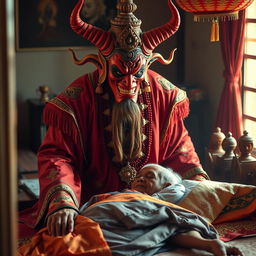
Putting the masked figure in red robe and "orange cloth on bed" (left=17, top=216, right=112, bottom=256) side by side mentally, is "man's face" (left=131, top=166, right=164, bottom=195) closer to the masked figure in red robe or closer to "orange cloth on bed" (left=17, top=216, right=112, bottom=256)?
the masked figure in red robe

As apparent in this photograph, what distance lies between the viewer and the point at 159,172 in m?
A: 2.69

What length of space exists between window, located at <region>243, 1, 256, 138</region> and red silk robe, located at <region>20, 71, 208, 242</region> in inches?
104

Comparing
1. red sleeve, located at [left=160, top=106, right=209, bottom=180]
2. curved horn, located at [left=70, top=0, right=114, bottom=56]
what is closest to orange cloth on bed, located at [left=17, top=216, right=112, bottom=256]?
red sleeve, located at [left=160, top=106, right=209, bottom=180]

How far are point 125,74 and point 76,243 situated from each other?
1.03m

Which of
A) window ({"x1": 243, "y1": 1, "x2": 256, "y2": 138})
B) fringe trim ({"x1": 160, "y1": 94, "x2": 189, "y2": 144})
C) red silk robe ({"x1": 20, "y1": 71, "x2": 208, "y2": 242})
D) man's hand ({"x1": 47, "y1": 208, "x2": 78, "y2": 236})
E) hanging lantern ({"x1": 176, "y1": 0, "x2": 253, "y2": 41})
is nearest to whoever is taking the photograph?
man's hand ({"x1": 47, "y1": 208, "x2": 78, "y2": 236})

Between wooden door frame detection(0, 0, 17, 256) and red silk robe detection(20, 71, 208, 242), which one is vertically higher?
wooden door frame detection(0, 0, 17, 256)

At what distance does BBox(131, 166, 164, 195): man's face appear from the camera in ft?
8.67

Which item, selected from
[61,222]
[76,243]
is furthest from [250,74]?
[76,243]

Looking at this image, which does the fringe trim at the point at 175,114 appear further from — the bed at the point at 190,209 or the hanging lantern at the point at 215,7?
the hanging lantern at the point at 215,7

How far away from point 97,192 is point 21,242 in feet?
1.73

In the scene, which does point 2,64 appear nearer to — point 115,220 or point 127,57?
point 115,220

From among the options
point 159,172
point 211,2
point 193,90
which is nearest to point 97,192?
point 159,172

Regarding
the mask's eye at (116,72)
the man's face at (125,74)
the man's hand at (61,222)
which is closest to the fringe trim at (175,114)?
the man's face at (125,74)

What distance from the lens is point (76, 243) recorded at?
2145 millimetres
